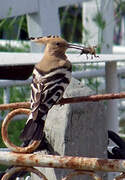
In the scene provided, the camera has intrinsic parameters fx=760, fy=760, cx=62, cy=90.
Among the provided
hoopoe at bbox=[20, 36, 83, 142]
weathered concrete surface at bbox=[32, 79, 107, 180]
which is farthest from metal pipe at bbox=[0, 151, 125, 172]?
weathered concrete surface at bbox=[32, 79, 107, 180]

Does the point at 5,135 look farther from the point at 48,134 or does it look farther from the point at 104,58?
the point at 104,58

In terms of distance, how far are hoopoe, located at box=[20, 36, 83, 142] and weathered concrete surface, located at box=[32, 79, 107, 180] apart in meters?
0.22

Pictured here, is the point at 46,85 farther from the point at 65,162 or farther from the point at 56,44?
the point at 65,162

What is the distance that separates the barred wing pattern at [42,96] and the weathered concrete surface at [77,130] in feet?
0.74

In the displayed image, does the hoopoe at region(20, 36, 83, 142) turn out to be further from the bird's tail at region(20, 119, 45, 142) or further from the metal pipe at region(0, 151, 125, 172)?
the metal pipe at region(0, 151, 125, 172)

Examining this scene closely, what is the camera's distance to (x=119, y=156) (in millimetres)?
3535

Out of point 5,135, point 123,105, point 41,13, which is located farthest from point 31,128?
point 123,105

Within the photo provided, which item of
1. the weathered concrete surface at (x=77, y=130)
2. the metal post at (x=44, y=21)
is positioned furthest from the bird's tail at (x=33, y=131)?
the metal post at (x=44, y=21)

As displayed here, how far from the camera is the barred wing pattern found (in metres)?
2.74

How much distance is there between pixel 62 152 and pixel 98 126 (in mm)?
222

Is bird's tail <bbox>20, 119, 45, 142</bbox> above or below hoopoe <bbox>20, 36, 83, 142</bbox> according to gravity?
below

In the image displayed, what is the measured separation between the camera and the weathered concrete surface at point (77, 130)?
3143 millimetres

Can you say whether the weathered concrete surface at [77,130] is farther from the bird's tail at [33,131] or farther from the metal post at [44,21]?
the metal post at [44,21]

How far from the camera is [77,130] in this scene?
3.16 m
